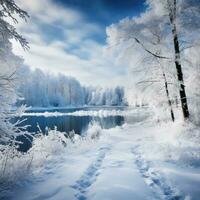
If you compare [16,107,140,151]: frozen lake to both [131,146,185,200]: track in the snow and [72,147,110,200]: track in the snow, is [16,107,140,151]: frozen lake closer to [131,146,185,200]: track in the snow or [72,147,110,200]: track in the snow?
[72,147,110,200]: track in the snow

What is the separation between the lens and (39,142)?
33.3ft

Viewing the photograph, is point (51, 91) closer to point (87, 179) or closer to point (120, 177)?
point (87, 179)

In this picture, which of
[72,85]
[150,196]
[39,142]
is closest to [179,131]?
[39,142]

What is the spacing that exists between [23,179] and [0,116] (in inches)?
73.6

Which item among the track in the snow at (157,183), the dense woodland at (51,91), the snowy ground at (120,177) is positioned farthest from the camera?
the dense woodland at (51,91)

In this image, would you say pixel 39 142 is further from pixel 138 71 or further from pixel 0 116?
pixel 138 71

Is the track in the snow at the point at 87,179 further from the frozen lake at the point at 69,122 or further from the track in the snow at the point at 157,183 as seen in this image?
the frozen lake at the point at 69,122

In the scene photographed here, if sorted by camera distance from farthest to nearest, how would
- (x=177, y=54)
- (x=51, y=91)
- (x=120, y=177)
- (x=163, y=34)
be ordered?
(x=51, y=91)
(x=163, y=34)
(x=177, y=54)
(x=120, y=177)

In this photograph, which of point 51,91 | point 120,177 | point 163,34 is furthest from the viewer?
point 51,91

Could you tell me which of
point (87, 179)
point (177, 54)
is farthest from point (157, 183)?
point (177, 54)

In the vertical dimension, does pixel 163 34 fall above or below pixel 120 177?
above

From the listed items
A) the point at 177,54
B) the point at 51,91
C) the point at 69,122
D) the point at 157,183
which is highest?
the point at 51,91

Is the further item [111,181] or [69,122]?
[69,122]

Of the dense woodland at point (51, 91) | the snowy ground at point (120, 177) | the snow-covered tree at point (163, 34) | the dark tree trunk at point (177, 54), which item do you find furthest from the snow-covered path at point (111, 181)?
the dense woodland at point (51, 91)
